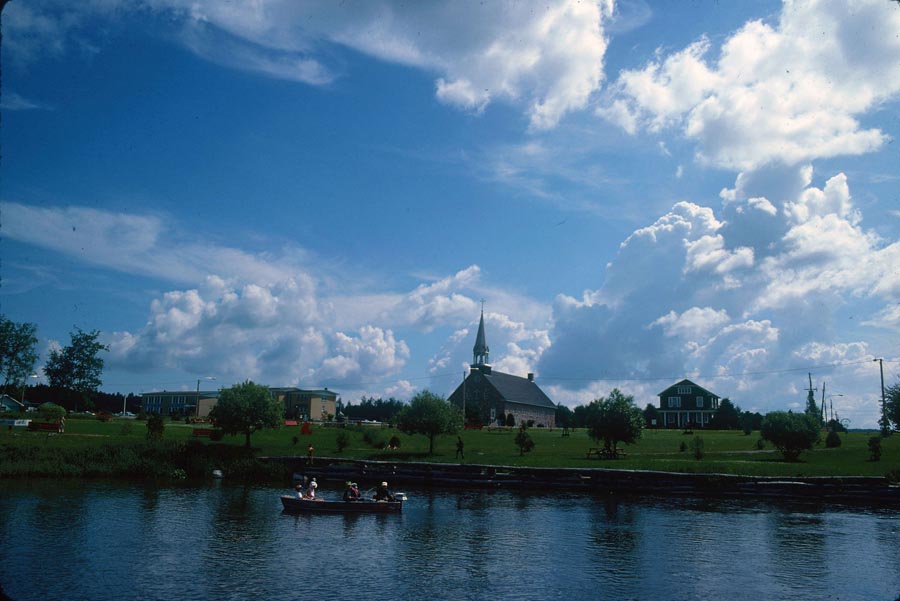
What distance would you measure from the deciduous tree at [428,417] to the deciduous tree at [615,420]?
14401 mm

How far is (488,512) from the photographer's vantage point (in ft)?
142

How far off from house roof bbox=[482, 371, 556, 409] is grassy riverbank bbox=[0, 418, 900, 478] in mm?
58626

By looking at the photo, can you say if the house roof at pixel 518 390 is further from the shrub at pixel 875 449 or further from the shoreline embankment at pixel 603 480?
the shrub at pixel 875 449

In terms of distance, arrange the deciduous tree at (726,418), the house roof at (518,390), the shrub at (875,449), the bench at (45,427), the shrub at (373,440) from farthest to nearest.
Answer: the house roof at (518,390)
the deciduous tree at (726,418)
the shrub at (373,440)
the bench at (45,427)
the shrub at (875,449)

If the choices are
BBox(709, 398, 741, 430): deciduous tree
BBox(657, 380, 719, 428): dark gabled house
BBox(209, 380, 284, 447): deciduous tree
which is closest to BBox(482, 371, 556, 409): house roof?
BBox(657, 380, 719, 428): dark gabled house

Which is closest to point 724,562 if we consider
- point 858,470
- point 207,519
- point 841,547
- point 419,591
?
point 841,547

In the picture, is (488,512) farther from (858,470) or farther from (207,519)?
(858,470)

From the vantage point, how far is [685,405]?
5856 inches

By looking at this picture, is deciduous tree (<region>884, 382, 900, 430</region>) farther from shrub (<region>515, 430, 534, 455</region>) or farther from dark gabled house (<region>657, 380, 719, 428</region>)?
dark gabled house (<region>657, 380, 719, 428</region>)

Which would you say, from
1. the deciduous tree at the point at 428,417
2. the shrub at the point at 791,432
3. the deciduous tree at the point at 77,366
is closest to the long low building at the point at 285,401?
the deciduous tree at the point at 77,366

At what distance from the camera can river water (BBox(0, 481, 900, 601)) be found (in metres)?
24.0

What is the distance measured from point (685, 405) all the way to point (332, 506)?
406 ft

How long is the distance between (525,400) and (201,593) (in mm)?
129041

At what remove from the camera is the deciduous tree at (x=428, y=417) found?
2729 inches
